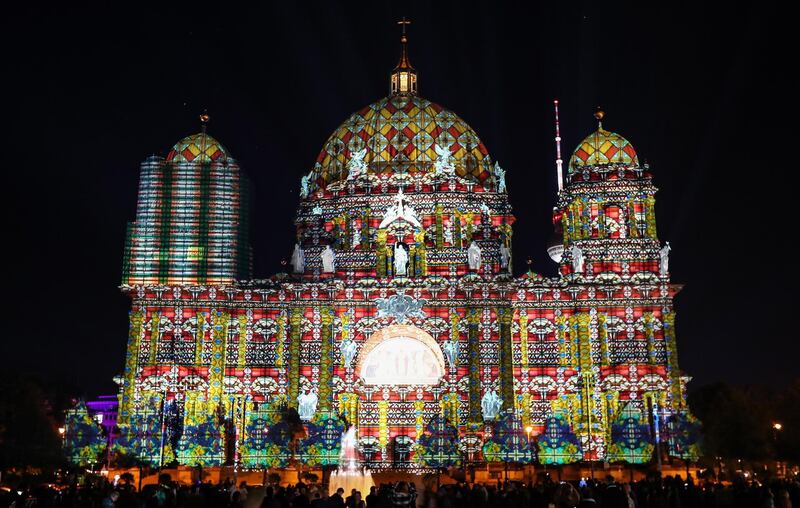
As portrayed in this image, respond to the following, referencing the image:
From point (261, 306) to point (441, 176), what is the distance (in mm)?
17387

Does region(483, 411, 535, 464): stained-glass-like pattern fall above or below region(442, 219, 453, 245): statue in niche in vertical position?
below

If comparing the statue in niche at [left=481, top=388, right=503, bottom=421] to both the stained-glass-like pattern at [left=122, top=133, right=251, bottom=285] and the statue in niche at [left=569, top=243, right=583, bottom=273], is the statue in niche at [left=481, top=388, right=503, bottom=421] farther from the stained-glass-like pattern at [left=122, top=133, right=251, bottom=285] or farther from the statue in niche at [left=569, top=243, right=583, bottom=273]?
the stained-glass-like pattern at [left=122, top=133, right=251, bottom=285]

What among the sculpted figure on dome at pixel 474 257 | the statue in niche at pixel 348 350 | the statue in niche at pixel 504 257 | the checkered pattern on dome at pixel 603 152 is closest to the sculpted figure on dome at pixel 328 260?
the statue in niche at pixel 348 350

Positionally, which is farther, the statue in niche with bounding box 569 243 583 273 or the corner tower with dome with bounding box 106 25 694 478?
the statue in niche with bounding box 569 243 583 273

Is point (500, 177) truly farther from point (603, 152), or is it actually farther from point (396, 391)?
point (396, 391)

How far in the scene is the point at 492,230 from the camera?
6838 centimetres

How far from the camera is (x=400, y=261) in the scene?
64688 millimetres

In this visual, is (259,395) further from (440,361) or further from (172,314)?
(440,361)

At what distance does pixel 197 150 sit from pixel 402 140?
15.9 meters

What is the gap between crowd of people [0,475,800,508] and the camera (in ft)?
75.1

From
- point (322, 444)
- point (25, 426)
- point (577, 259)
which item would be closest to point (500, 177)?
point (577, 259)

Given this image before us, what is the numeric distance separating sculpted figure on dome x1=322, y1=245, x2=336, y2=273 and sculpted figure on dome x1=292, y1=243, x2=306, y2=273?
11.5 ft

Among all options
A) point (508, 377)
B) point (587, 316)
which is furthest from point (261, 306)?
point (587, 316)

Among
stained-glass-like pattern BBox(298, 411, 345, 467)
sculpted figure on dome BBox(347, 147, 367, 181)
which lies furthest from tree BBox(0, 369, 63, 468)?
sculpted figure on dome BBox(347, 147, 367, 181)
